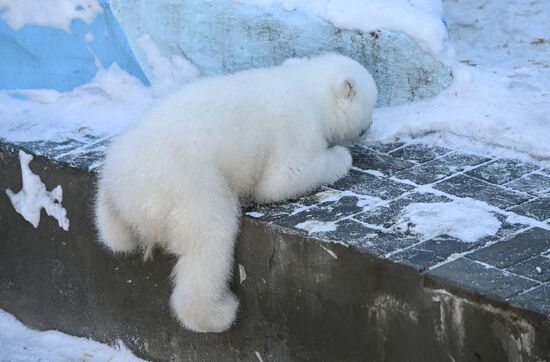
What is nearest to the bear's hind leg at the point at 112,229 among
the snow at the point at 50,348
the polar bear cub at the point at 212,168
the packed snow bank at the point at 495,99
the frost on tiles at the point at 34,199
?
the polar bear cub at the point at 212,168

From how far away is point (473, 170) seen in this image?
443 centimetres

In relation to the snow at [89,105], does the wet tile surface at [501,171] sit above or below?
above

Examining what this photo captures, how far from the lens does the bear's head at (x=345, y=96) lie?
4.54 metres

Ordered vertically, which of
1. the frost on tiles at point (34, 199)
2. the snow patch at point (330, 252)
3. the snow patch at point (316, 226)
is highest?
the snow patch at point (316, 226)

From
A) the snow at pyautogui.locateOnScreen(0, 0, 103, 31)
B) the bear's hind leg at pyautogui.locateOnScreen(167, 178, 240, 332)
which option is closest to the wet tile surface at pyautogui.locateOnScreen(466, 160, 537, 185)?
the bear's hind leg at pyautogui.locateOnScreen(167, 178, 240, 332)

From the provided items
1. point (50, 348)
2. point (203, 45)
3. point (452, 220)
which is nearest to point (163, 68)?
point (203, 45)

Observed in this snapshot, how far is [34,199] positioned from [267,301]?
1.51m

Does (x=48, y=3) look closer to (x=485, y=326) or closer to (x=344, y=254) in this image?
(x=344, y=254)

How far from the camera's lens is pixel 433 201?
4.09 meters

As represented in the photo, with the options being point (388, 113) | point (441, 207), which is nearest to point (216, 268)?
point (441, 207)

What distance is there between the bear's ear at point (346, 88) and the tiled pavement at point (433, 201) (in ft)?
1.05

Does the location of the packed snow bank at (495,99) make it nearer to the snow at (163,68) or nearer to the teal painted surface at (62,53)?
the snow at (163,68)

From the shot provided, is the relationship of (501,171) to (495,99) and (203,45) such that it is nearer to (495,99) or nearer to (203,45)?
(495,99)

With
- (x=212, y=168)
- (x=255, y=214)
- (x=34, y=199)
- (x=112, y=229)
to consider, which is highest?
(x=212, y=168)
